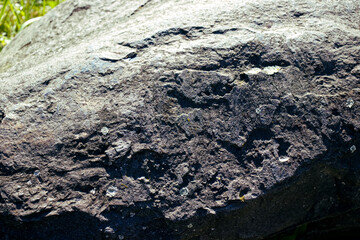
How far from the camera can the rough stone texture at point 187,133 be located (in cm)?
182

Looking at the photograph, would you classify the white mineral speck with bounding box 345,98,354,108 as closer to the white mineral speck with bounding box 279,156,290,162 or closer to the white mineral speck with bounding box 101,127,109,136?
the white mineral speck with bounding box 279,156,290,162

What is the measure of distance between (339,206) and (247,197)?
2.09 ft

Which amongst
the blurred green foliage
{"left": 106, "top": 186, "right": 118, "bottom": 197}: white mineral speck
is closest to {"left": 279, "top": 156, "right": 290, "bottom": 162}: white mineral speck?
{"left": 106, "top": 186, "right": 118, "bottom": 197}: white mineral speck

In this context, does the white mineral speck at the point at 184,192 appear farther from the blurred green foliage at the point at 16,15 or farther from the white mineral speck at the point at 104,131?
the blurred green foliage at the point at 16,15

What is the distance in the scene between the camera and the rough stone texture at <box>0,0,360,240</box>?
182 centimetres

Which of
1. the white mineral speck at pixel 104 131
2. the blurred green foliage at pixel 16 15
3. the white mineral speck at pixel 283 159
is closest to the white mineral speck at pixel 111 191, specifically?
the white mineral speck at pixel 104 131

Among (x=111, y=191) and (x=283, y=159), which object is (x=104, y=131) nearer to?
(x=111, y=191)

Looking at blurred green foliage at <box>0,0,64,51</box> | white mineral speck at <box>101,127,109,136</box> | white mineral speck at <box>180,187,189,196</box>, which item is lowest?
white mineral speck at <box>180,187,189,196</box>

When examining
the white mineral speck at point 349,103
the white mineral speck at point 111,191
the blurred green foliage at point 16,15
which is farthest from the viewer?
the blurred green foliage at point 16,15

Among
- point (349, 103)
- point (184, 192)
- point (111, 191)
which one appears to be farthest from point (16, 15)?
point (349, 103)

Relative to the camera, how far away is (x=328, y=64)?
205 centimetres

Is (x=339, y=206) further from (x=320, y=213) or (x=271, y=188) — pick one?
(x=271, y=188)

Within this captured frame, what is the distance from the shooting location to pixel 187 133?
1888 millimetres

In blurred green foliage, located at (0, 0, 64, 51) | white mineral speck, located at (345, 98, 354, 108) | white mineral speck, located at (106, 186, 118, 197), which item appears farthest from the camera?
blurred green foliage, located at (0, 0, 64, 51)
